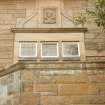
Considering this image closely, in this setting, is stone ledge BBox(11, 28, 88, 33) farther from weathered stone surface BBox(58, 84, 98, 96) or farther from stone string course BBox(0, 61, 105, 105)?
weathered stone surface BBox(58, 84, 98, 96)

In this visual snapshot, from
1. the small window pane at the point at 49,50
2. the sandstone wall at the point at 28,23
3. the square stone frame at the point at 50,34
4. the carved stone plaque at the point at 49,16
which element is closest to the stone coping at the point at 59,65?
the sandstone wall at the point at 28,23

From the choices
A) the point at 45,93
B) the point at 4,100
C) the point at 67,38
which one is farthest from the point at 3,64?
the point at 45,93

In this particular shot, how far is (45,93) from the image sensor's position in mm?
9352

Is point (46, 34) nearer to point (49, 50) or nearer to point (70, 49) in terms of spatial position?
point (49, 50)

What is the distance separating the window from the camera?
14165mm

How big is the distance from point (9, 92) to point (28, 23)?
5.50 m

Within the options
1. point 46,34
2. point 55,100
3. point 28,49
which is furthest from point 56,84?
point 46,34

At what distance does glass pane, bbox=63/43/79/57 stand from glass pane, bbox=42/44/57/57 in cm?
45

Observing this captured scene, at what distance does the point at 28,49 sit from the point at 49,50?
0.95 meters

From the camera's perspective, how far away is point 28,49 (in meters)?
14.2

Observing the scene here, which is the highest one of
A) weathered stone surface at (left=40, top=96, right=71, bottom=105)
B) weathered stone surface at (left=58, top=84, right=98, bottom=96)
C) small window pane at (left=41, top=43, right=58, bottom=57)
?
small window pane at (left=41, top=43, right=58, bottom=57)

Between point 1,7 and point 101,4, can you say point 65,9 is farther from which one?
point 101,4

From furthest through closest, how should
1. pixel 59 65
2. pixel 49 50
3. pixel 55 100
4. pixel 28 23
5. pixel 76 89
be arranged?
pixel 28 23 → pixel 49 50 → pixel 59 65 → pixel 76 89 → pixel 55 100

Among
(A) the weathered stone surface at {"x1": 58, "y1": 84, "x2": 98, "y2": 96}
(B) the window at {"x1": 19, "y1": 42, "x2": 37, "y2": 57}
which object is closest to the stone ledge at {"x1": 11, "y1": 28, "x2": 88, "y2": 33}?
(B) the window at {"x1": 19, "y1": 42, "x2": 37, "y2": 57}
